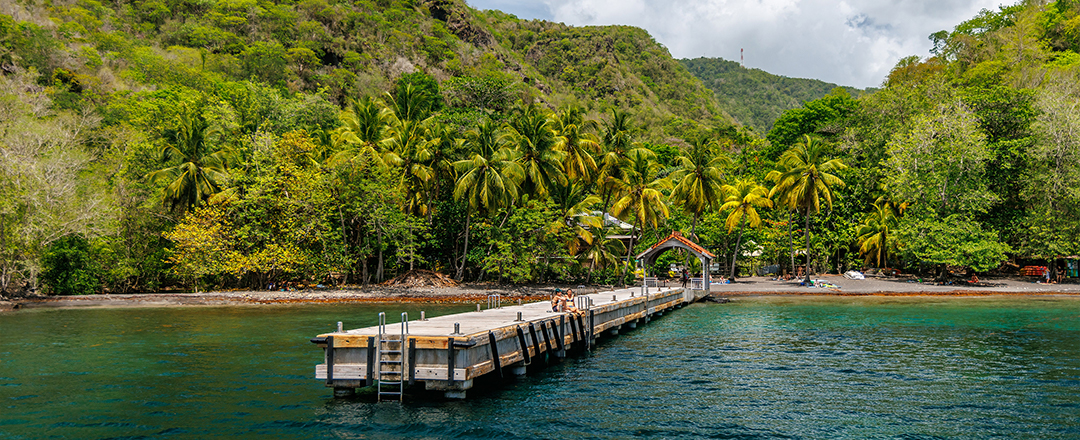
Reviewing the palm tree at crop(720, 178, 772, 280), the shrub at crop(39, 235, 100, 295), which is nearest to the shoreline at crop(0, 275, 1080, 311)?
the shrub at crop(39, 235, 100, 295)

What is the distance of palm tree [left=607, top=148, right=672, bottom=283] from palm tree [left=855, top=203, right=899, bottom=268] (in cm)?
1723

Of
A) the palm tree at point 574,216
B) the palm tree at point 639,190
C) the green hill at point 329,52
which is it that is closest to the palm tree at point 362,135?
the palm tree at point 574,216

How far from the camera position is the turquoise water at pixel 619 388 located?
1117 centimetres

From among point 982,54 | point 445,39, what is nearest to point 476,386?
point 982,54

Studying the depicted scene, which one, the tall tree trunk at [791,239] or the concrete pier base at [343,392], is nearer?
the concrete pier base at [343,392]

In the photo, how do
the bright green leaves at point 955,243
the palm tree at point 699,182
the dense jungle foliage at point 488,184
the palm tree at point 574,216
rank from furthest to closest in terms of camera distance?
the palm tree at point 699,182 < the palm tree at point 574,216 < the bright green leaves at point 955,243 < the dense jungle foliage at point 488,184

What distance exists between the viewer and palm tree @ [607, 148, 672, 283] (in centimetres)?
4516

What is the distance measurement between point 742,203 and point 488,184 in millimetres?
21155

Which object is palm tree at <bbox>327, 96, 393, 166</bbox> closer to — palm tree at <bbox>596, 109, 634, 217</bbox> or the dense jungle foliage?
the dense jungle foliage

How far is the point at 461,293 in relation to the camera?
4003 centimetres

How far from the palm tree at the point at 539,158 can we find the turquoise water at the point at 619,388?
19858 mm

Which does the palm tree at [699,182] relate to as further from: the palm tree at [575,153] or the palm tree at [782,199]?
the palm tree at [575,153]

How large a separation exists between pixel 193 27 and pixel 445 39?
43443mm

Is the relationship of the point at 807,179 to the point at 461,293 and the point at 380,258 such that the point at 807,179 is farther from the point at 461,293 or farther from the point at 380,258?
the point at 380,258
